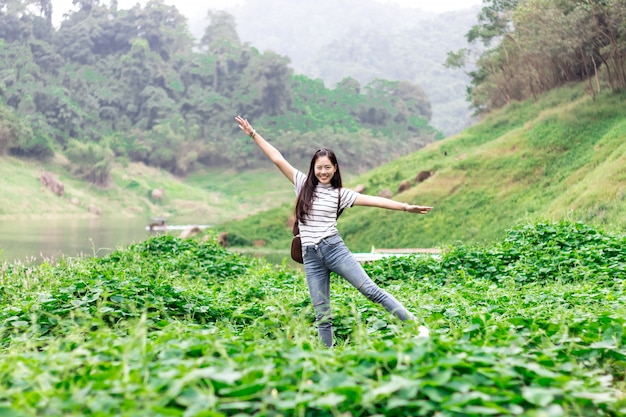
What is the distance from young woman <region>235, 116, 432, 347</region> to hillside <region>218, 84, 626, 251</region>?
37.2 feet

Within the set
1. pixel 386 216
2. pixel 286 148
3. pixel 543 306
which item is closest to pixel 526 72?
pixel 386 216

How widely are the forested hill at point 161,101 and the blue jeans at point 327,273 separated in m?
56.0

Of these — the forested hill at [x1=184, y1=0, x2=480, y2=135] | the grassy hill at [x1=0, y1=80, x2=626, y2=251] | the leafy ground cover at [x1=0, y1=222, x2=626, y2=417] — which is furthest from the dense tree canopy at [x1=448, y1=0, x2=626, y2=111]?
the forested hill at [x1=184, y1=0, x2=480, y2=135]

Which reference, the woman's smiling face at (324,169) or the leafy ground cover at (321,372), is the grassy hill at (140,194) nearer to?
the woman's smiling face at (324,169)

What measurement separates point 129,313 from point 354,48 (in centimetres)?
14283

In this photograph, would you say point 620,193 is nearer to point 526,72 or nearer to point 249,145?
point 526,72

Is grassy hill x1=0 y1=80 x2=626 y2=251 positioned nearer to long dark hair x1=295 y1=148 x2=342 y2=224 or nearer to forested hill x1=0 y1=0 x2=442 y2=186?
long dark hair x1=295 y1=148 x2=342 y2=224

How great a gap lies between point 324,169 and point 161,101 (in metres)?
68.5

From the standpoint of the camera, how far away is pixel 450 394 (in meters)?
3.09

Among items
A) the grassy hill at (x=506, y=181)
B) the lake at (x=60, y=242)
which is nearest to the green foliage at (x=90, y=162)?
the lake at (x=60, y=242)

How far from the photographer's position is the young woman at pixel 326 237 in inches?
216

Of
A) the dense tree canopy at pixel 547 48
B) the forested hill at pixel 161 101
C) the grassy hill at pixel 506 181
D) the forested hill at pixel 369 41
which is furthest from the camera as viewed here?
the forested hill at pixel 369 41

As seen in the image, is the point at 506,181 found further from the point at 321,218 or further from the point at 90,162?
the point at 90,162

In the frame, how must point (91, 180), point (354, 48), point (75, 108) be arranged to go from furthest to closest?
1. point (354, 48)
2. point (75, 108)
3. point (91, 180)
